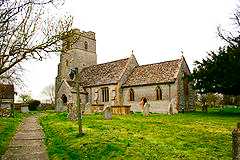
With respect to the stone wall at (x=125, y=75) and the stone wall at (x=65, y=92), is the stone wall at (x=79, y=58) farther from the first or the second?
the stone wall at (x=125, y=75)

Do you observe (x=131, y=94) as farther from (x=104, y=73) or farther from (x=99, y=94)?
(x=104, y=73)

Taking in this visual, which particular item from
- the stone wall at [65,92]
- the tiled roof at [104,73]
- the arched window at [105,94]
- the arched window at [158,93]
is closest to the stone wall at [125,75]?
the tiled roof at [104,73]

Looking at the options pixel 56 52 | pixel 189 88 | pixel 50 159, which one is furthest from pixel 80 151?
pixel 189 88

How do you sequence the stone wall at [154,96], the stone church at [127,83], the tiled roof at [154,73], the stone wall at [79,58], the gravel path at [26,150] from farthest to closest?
the stone wall at [79,58] < the tiled roof at [154,73] < the stone church at [127,83] < the stone wall at [154,96] < the gravel path at [26,150]

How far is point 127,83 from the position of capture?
45656 millimetres

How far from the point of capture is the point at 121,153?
10.6 meters

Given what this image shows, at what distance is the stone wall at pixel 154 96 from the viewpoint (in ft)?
132

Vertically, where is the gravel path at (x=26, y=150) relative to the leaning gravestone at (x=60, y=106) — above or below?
below

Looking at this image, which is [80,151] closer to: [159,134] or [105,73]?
[159,134]

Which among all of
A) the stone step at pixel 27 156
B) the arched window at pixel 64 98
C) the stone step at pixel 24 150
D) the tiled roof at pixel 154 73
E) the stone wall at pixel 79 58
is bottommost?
the stone step at pixel 27 156

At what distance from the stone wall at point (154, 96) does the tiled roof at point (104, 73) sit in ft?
9.54

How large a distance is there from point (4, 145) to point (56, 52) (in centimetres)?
499

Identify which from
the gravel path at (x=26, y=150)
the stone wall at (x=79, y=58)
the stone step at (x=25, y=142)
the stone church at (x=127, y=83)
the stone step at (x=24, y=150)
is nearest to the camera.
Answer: the gravel path at (x=26, y=150)

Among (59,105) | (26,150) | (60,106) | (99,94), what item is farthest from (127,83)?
(26,150)
